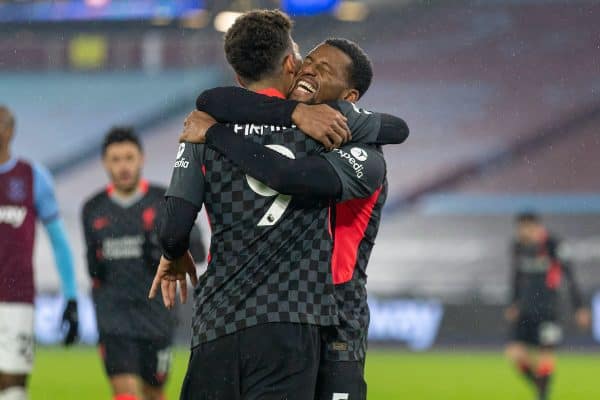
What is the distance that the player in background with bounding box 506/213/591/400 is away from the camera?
12.5 metres

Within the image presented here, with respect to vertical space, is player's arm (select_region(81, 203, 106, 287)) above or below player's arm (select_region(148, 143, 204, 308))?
above

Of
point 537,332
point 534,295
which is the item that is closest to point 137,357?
point 537,332

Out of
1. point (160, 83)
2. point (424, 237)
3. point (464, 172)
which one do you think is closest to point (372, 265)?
point (424, 237)

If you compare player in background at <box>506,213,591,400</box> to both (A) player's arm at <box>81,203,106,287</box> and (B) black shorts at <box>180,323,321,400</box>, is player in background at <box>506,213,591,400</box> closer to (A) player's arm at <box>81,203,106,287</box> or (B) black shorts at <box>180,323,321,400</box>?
(A) player's arm at <box>81,203,106,287</box>

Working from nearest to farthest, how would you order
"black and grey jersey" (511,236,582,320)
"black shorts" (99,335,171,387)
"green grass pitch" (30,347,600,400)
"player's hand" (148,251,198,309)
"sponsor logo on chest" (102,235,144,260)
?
"player's hand" (148,251,198,309)
"black shorts" (99,335,171,387)
"sponsor logo on chest" (102,235,144,260)
"green grass pitch" (30,347,600,400)
"black and grey jersey" (511,236,582,320)

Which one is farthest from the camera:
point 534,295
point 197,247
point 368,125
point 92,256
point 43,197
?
point 534,295

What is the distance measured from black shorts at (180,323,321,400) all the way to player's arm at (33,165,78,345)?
343cm

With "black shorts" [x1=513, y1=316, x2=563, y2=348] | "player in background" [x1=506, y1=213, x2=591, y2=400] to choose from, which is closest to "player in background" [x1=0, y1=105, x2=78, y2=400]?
"player in background" [x1=506, y1=213, x2=591, y2=400]

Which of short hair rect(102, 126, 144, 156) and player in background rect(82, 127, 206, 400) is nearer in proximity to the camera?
player in background rect(82, 127, 206, 400)

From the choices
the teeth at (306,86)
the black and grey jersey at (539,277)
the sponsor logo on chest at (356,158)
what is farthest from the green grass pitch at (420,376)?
the sponsor logo on chest at (356,158)

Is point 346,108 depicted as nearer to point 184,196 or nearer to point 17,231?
point 184,196

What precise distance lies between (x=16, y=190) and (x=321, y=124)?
3573 mm

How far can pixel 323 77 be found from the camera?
391 cm

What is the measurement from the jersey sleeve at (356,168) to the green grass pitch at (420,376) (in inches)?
303
